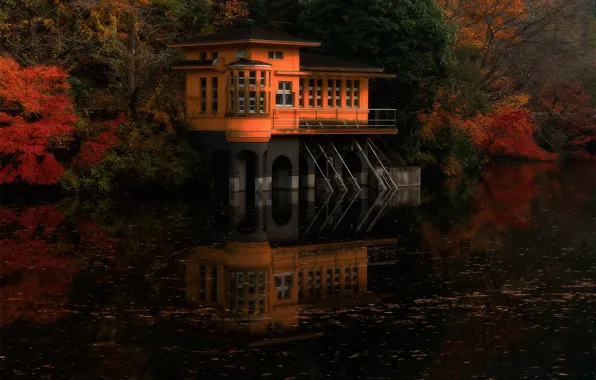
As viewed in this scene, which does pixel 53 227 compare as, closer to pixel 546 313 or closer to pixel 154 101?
pixel 154 101

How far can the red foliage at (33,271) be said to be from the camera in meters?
25.1

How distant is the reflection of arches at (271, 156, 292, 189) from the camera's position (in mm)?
52312

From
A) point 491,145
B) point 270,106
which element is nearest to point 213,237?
point 270,106

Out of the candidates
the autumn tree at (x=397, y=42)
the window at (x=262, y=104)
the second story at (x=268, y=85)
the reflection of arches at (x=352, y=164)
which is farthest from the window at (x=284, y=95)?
the autumn tree at (x=397, y=42)

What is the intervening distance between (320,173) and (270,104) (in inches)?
315

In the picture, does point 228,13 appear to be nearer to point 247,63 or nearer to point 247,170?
point 247,170

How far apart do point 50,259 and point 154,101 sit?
20.5m

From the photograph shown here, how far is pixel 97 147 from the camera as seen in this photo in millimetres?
47375

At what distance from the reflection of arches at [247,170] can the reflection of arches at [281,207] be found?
160 centimetres

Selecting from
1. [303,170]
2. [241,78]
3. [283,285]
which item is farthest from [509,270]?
[303,170]

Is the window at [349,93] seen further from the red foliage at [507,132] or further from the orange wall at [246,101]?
the red foliage at [507,132]

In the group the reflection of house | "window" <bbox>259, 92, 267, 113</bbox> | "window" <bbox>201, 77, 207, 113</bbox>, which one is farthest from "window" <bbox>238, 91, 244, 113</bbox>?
the reflection of house

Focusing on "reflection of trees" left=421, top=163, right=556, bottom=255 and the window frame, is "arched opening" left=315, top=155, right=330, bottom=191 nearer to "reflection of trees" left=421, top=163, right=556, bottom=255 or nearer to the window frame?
the window frame

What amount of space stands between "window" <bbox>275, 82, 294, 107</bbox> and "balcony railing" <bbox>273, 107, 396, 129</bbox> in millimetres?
550
